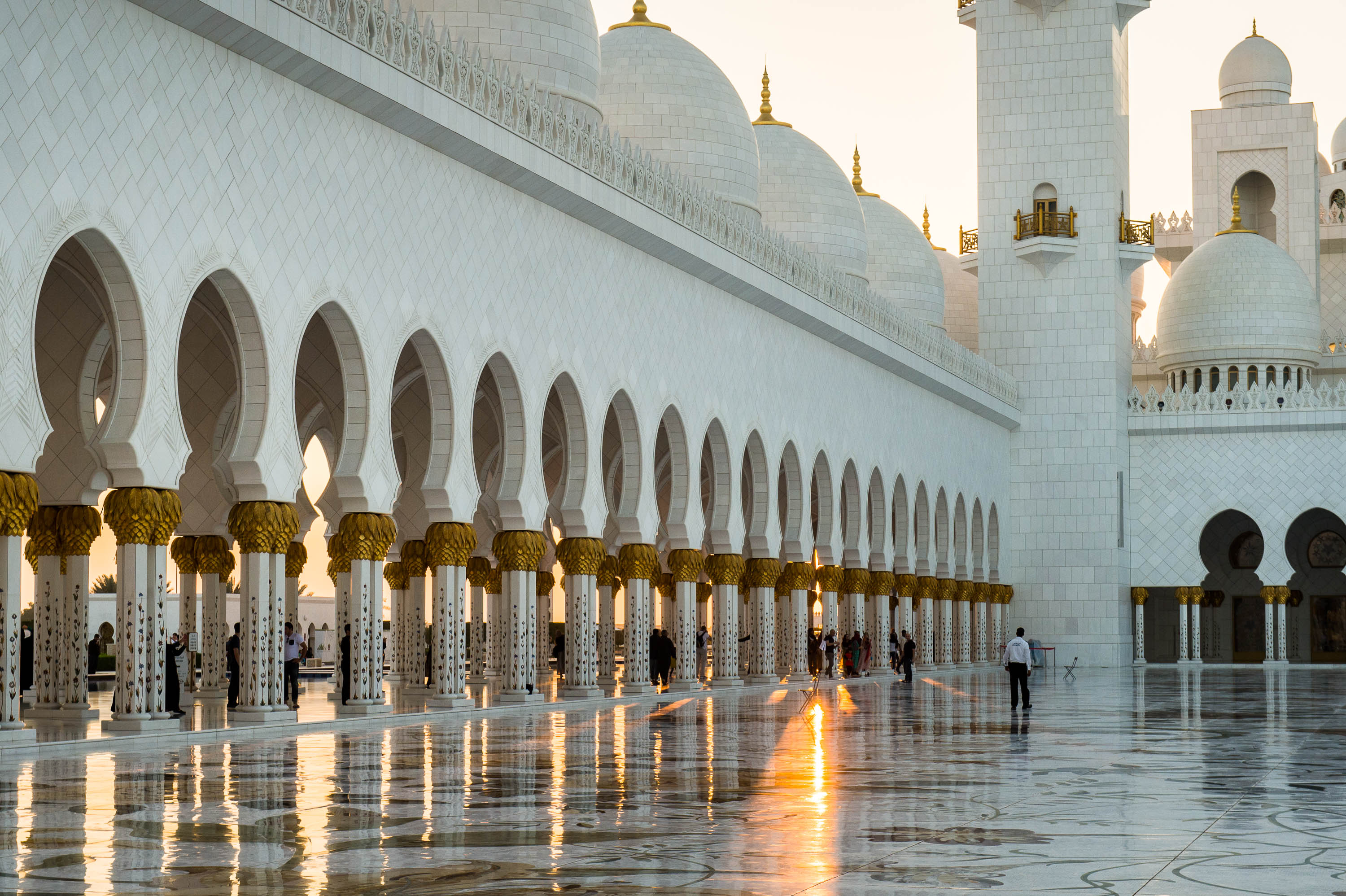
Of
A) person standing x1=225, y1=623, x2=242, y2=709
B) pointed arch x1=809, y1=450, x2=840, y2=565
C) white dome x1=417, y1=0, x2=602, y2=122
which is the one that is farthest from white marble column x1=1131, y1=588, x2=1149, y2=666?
person standing x1=225, y1=623, x2=242, y2=709

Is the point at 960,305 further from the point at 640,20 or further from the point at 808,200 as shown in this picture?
the point at 640,20

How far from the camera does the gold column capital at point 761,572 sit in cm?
2033

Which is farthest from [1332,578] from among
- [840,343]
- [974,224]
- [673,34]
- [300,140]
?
[300,140]

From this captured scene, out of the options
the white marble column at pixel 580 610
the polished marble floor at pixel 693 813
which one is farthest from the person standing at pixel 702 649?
the polished marble floor at pixel 693 813

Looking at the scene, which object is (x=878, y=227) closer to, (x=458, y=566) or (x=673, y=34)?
(x=673, y=34)

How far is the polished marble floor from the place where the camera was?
461 centimetres

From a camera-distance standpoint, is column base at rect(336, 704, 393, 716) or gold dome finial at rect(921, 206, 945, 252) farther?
gold dome finial at rect(921, 206, 945, 252)

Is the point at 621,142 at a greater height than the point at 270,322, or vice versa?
the point at 621,142

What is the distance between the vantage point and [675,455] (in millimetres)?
18328

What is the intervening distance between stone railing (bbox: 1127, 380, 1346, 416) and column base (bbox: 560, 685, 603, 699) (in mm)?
18945

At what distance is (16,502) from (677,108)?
12.9m

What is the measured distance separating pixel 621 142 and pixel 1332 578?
22.3 meters

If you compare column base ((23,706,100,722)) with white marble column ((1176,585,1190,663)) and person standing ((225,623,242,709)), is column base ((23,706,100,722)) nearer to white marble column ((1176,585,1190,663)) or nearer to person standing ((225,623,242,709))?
person standing ((225,623,242,709))

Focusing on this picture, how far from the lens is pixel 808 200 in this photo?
85.6ft
